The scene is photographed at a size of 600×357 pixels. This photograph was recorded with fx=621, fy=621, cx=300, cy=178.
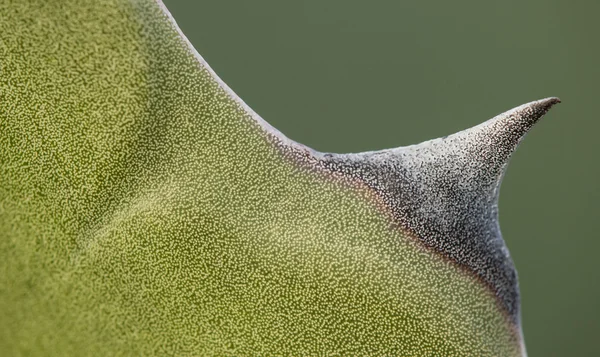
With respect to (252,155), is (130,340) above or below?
below

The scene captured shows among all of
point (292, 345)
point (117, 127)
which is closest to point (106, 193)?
point (117, 127)

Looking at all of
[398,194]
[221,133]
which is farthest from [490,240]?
[221,133]

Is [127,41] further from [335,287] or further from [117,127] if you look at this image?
[335,287]

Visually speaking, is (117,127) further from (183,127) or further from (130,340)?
(130,340)

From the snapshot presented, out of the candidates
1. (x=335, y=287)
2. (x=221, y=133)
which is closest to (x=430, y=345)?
(x=335, y=287)

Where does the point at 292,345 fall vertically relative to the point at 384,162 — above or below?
below
